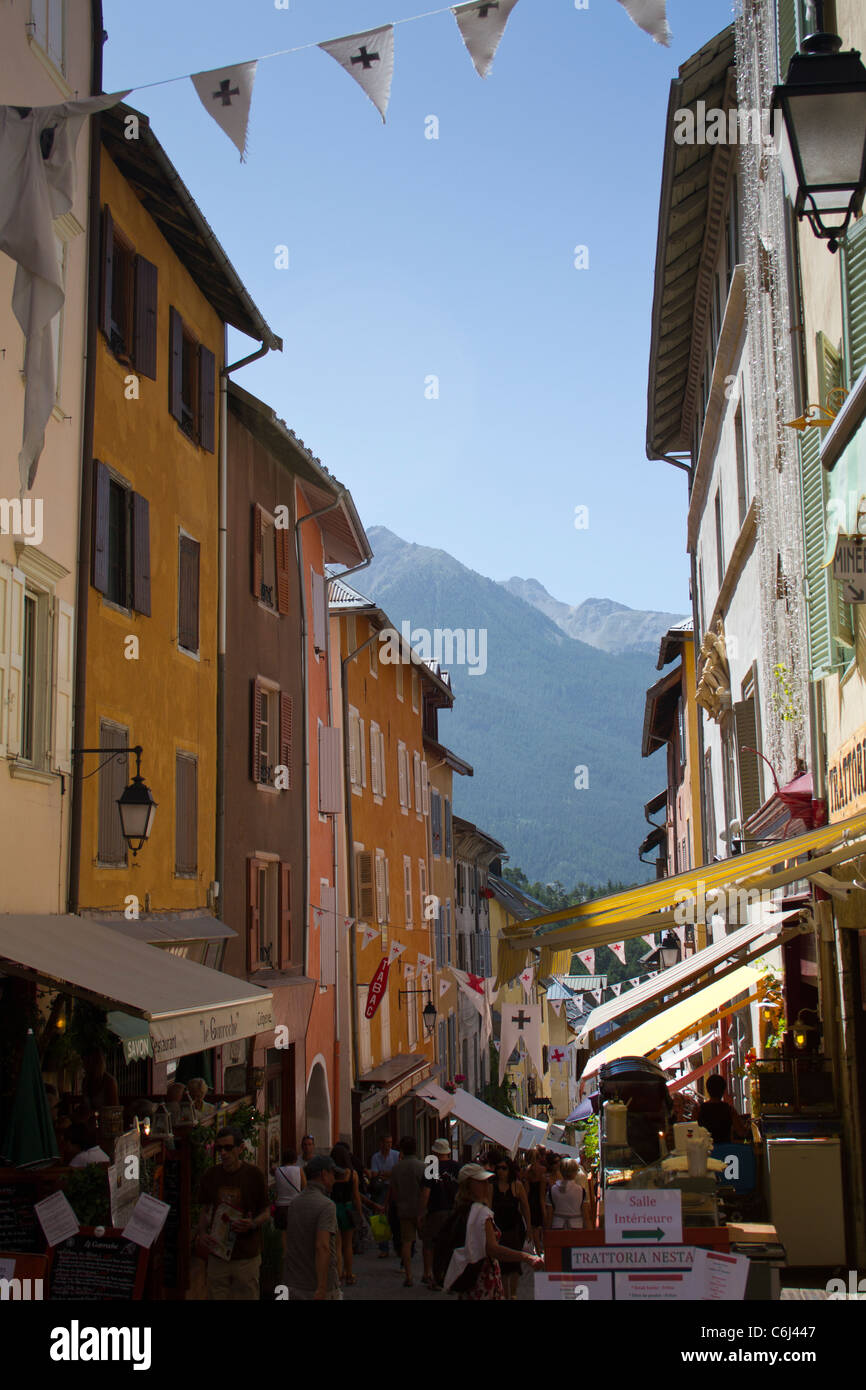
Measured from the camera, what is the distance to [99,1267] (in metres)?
8.70

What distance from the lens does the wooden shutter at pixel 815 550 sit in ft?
35.0

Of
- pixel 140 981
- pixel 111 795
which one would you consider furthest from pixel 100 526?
pixel 140 981

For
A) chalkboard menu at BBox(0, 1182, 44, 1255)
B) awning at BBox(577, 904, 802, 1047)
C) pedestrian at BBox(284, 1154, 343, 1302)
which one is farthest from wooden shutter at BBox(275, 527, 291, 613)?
chalkboard menu at BBox(0, 1182, 44, 1255)

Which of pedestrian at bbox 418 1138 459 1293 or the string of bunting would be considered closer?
the string of bunting

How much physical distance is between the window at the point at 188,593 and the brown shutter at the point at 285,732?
4.26 meters

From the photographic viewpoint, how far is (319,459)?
25328 mm

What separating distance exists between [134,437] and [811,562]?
342 inches

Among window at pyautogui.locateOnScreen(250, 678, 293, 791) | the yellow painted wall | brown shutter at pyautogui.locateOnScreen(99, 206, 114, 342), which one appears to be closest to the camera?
the yellow painted wall

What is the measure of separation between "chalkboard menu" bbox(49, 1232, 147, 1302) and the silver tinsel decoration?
6.77 meters

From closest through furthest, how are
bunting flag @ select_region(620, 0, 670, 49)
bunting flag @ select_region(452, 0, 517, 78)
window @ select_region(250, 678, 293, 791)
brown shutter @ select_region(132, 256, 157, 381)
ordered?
bunting flag @ select_region(620, 0, 670, 49), bunting flag @ select_region(452, 0, 517, 78), brown shutter @ select_region(132, 256, 157, 381), window @ select_region(250, 678, 293, 791)

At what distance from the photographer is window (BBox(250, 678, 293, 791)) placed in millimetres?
21703

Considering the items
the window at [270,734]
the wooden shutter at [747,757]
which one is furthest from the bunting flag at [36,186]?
the window at [270,734]

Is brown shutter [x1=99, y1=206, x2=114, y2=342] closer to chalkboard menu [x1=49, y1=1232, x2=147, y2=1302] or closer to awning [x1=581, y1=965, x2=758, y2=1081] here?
awning [x1=581, y1=965, x2=758, y2=1081]
